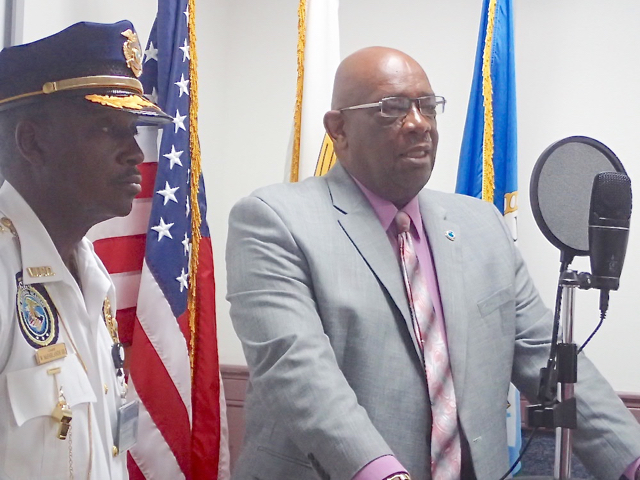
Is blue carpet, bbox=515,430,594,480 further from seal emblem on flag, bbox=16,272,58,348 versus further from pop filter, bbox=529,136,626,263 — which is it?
seal emblem on flag, bbox=16,272,58,348

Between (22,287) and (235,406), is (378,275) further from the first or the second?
(235,406)

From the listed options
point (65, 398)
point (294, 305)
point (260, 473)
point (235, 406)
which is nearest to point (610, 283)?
point (294, 305)

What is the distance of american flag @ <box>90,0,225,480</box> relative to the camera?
2129 millimetres

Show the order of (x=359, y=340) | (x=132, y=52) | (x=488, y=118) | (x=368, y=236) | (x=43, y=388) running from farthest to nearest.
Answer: (x=488, y=118) → (x=368, y=236) → (x=359, y=340) → (x=132, y=52) → (x=43, y=388)

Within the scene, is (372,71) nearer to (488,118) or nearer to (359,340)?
(359,340)

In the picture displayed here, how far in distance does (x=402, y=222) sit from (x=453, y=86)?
5.49 feet

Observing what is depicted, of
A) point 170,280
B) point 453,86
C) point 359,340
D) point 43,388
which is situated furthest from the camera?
point 453,86

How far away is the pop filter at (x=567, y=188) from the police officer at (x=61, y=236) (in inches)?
30.1

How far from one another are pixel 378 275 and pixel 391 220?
192 millimetres

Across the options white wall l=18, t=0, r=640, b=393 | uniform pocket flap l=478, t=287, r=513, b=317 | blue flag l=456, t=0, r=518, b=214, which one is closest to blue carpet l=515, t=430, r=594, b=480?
white wall l=18, t=0, r=640, b=393

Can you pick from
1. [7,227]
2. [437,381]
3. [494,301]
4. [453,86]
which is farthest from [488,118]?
[7,227]

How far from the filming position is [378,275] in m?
1.52

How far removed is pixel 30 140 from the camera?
1145 mm

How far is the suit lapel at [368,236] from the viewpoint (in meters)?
1.52
